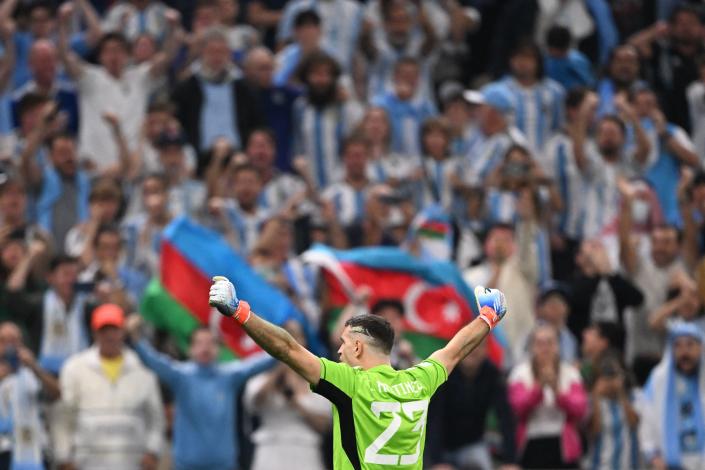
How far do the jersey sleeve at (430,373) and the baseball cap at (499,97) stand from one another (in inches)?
378

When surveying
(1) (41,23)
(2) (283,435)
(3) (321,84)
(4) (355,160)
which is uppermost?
(1) (41,23)

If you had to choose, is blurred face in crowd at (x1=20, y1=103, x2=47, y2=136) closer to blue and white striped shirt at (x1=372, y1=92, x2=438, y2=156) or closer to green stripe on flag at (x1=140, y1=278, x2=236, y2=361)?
green stripe on flag at (x1=140, y1=278, x2=236, y2=361)

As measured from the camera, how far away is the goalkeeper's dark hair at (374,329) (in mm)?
10297

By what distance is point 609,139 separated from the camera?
65.2 ft

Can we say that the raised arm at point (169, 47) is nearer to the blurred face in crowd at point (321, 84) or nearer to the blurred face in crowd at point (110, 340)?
the blurred face in crowd at point (321, 84)

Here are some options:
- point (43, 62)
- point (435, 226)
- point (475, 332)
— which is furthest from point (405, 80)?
point (475, 332)

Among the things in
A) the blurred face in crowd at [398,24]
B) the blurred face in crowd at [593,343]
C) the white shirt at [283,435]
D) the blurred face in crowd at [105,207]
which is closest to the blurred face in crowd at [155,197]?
the blurred face in crowd at [105,207]

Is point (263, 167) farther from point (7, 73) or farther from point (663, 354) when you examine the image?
point (663, 354)

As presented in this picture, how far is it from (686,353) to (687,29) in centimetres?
679

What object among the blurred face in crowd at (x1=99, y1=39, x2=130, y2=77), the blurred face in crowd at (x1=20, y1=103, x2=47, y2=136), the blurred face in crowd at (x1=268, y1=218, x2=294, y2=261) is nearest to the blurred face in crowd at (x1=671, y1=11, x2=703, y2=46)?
the blurred face in crowd at (x1=99, y1=39, x2=130, y2=77)

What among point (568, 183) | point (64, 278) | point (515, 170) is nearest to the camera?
point (64, 278)

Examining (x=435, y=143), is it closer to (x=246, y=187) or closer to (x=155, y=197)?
(x=246, y=187)

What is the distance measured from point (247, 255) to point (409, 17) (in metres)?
4.73

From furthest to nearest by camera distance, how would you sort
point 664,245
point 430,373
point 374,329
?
point 664,245 < point 430,373 < point 374,329
